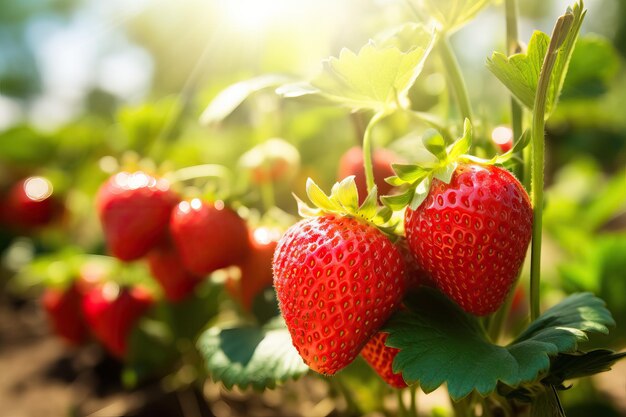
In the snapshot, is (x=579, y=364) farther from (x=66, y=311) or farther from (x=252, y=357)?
(x=66, y=311)

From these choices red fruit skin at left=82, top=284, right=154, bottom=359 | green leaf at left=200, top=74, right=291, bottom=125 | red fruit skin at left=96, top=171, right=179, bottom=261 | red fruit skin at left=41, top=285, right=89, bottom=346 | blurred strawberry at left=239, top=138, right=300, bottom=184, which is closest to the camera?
green leaf at left=200, top=74, right=291, bottom=125

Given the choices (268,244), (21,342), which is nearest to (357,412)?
(268,244)

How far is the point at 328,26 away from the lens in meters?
0.97

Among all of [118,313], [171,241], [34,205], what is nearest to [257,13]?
[171,241]

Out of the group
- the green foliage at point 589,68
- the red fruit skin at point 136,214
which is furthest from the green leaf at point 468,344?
the red fruit skin at point 136,214

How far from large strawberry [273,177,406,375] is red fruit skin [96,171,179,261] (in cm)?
38

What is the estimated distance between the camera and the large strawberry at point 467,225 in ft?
1.35

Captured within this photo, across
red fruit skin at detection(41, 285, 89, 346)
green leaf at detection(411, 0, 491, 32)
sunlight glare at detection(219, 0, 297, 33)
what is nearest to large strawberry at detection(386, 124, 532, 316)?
green leaf at detection(411, 0, 491, 32)

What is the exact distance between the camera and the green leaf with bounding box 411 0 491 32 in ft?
1.52

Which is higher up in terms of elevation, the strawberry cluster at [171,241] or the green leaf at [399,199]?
the green leaf at [399,199]

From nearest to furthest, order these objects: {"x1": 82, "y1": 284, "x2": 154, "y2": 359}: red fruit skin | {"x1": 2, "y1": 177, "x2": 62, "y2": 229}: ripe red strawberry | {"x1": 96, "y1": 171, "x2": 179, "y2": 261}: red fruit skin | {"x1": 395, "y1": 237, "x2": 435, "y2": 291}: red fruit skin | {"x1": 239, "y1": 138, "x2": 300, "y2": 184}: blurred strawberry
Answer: {"x1": 395, "y1": 237, "x2": 435, "y2": 291}: red fruit skin
{"x1": 96, "y1": 171, "x2": 179, "y2": 261}: red fruit skin
{"x1": 239, "y1": 138, "x2": 300, "y2": 184}: blurred strawberry
{"x1": 82, "y1": 284, "x2": 154, "y2": 359}: red fruit skin
{"x1": 2, "y1": 177, "x2": 62, "y2": 229}: ripe red strawberry

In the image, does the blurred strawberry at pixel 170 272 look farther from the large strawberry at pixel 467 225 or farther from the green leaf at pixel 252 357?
the large strawberry at pixel 467 225

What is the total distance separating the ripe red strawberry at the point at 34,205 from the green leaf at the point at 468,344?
4.26ft

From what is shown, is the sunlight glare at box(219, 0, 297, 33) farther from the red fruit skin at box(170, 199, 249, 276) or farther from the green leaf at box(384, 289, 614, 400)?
the green leaf at box(384, 289, 614, 400)
